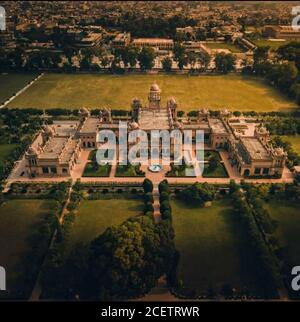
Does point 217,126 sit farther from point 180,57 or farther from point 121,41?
point 121,41

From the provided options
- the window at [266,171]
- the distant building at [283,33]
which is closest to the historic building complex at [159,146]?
the window at [266,171]

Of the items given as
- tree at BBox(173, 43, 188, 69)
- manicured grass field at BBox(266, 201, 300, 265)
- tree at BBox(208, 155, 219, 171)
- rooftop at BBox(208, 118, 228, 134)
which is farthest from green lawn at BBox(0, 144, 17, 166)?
tree at BBox(173, 43, 188, 69)

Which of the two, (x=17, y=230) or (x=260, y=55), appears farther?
(x=260, y=55)

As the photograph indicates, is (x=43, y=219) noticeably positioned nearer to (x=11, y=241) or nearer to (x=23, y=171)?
(x=11, y=241)

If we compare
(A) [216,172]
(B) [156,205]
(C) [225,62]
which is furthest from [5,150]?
(C) [225,62]

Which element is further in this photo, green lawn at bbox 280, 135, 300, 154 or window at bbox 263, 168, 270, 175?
green lawn at bbox 280, 135, 300, 154

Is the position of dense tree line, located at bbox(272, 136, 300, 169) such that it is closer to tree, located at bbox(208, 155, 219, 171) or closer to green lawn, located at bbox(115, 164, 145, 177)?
tree, located at bbox(208, 155, 219, 171)
